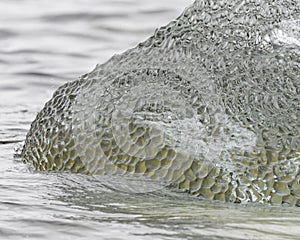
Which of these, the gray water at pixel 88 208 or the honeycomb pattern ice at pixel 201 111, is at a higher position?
the honeycomb pattern ice at pixel 201 111

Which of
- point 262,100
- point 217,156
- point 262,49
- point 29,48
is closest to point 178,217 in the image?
point 217,156

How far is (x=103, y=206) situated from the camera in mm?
3521

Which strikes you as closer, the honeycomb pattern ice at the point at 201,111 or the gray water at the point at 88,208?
the gray water at the point at 88,208

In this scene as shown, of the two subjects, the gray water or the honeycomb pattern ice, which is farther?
the honeycomb pattern ice

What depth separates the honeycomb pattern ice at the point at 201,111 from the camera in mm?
3625

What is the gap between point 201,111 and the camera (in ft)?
12.3

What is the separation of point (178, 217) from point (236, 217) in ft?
0.67

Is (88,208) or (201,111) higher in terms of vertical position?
(201,111)

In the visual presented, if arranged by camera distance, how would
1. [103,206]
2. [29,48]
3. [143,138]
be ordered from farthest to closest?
[29,48] → [143,138] → [103,206]

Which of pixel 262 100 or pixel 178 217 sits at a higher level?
pixel 262 100

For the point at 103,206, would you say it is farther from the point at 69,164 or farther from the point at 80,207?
the point at 69,164

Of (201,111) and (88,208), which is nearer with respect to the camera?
(88,208)

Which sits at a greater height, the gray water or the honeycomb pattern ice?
the honeycomb pattern ice

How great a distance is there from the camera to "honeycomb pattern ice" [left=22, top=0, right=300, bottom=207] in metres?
3.62
